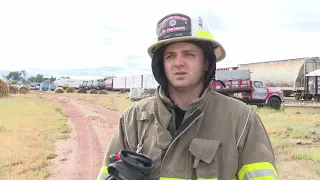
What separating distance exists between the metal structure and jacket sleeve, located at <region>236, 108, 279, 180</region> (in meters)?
27.5

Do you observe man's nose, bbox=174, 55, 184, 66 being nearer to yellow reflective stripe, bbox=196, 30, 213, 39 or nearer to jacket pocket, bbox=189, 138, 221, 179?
yellow reflective stripe, bbox=196, 30, 213, 39

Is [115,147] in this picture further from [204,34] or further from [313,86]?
[313,86]

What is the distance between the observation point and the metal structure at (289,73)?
28422 millimetres

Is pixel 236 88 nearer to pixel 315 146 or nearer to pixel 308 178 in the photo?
pixel 315 146

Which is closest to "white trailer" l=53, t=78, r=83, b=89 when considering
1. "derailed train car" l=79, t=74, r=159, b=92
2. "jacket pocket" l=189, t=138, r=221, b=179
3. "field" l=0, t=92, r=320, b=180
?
"derailed train car" l=79, t=74, r=159, b=92

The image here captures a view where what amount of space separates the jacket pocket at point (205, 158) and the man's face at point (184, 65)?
1.28ft

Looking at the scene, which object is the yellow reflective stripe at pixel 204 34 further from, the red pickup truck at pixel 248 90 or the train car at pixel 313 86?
the train car at pixel 313 86

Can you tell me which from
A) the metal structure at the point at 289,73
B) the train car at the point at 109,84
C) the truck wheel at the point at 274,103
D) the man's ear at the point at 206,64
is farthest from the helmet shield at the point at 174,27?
the train car at the point at 109,84

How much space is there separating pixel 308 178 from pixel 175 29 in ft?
16.9

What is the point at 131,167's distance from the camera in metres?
1.81

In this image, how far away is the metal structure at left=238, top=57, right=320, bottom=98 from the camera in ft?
93.2

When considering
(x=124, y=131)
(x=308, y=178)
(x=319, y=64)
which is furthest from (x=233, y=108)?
(x=319, y=64)

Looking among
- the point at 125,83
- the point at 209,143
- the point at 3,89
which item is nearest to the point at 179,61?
the point at 209,143

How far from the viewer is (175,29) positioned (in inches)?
81.0
